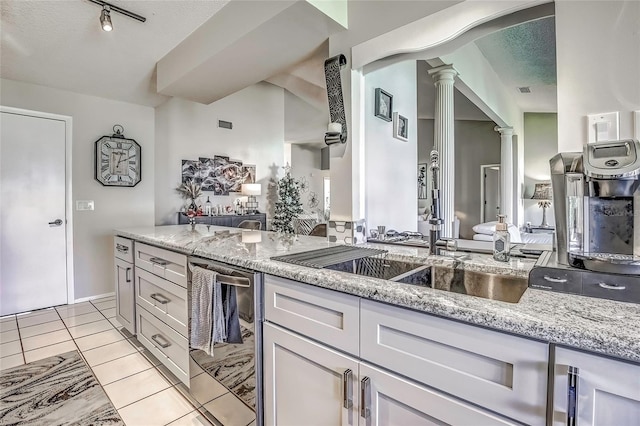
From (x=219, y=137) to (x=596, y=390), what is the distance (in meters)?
5.25

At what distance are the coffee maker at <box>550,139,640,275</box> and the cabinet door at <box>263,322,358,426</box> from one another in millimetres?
835

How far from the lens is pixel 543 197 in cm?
142

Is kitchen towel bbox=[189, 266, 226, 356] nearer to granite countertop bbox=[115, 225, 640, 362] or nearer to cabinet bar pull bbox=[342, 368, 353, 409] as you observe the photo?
granite countertop bbox=[115, 225, 640, 362]

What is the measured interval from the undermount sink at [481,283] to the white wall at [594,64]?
23.7 inches

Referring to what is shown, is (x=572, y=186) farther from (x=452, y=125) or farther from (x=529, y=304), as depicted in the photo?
(x=452, y=125)

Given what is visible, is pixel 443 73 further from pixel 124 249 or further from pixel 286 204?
pixel 286 204

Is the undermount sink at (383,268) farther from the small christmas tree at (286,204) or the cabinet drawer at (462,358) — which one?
the small christmas tree at (286,204)

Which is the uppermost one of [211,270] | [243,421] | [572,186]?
[572,186]

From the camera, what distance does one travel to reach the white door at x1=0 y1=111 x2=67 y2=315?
128 inches

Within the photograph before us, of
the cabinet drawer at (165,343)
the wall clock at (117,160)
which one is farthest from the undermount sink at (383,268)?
the wall clock at (117,160)

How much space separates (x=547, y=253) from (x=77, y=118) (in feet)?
15.0

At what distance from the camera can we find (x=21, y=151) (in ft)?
10.8

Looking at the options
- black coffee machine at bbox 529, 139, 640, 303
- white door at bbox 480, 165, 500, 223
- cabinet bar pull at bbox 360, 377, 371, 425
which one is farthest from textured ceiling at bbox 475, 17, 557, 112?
cabinet bar pull at bbox 360, 377, 371, 425

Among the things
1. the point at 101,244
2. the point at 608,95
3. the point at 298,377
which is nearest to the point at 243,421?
the point at 298,377
